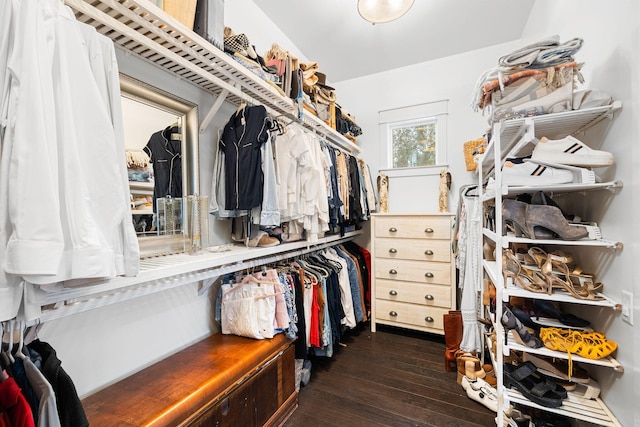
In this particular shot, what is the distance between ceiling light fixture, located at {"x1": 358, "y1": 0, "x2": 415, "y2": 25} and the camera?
172 centimetres

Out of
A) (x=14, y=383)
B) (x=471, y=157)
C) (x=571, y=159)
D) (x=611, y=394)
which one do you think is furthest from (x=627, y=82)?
(x=14, y=383)

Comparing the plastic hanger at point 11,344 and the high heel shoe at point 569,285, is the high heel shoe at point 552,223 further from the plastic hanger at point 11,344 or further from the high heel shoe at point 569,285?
the plastic hanger at point 11,344

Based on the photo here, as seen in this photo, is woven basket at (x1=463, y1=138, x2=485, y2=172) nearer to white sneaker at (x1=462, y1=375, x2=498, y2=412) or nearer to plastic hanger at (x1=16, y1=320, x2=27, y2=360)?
white sneaker at (x1=462, y1=375, x2=498, y2=412)

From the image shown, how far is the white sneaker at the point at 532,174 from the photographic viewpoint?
4.03 ft

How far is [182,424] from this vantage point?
1027 millimetres

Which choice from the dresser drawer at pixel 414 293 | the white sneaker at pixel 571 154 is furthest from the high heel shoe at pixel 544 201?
the dresser drawer at pixel 414 293

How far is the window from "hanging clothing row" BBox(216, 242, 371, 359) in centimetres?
144

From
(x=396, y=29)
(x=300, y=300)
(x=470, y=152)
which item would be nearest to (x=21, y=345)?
(x=300, y=300)

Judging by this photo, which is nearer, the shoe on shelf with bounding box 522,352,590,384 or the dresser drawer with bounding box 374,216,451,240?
the shoe on shelf with bounding box 522,352,590,384

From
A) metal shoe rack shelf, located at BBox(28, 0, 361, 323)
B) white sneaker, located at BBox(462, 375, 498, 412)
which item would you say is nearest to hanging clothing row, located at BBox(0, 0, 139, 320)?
metal shoe rack shelf, located at BBox(28, 0, 361, 323)

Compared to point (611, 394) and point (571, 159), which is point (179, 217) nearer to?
point (571, 159)

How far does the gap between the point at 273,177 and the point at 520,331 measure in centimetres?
154

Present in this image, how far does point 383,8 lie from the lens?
1759mm

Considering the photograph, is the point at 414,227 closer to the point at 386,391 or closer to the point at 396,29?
the point at 386,391
